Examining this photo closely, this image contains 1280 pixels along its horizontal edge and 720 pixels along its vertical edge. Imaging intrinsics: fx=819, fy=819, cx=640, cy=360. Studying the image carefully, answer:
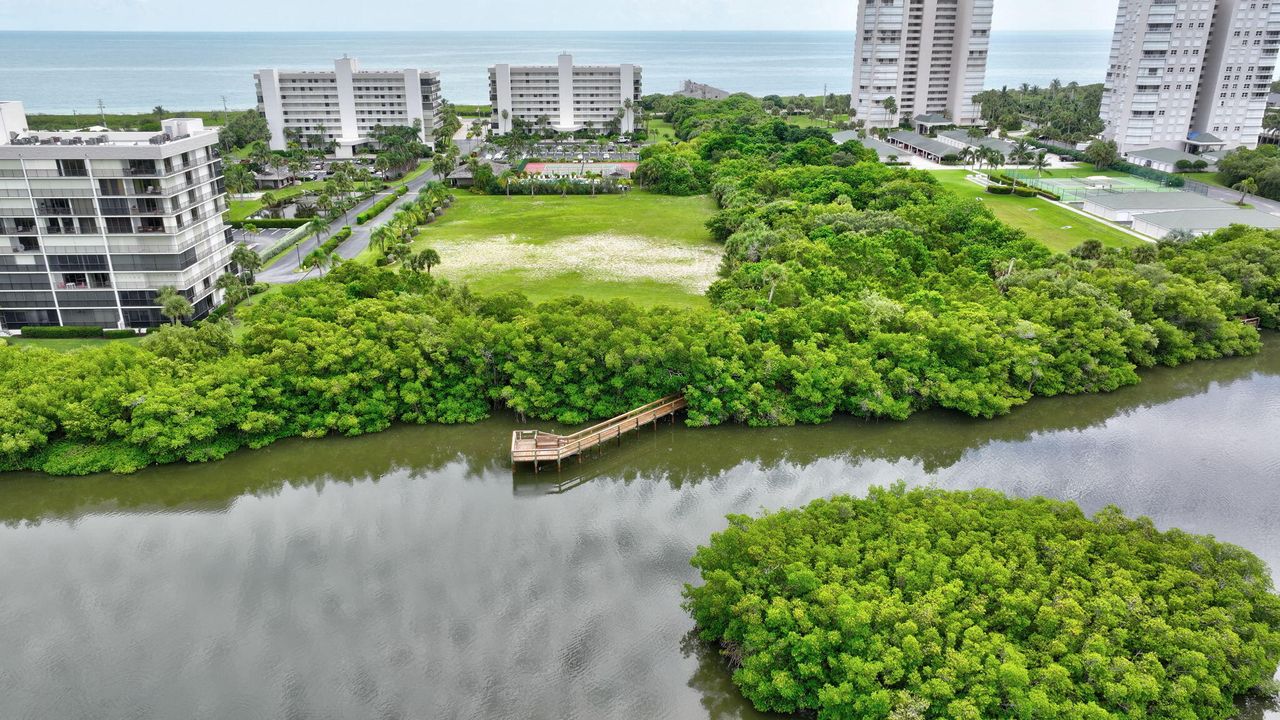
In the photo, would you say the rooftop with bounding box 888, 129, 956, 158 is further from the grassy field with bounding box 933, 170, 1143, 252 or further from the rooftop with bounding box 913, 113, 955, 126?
the grassy field with bounding box 933, 170, 1143, 252

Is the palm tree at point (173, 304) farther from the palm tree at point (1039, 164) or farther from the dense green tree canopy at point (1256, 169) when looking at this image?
the dense green tree canopy at point (1256, 169)

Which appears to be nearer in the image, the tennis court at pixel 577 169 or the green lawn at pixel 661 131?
the tennis court at pixel 577 169

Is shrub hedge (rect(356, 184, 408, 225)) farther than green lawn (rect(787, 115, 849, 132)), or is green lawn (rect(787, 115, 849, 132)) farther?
green lawn (rect(787, 115, 849, 132))

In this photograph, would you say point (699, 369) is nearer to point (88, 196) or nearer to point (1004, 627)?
point (1004, 627)

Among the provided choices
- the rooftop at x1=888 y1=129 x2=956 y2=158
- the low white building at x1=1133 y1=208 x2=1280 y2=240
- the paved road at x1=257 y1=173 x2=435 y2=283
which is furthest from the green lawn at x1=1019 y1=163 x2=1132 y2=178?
the paved road at x1=257 y1=173 x2=435 y2=283

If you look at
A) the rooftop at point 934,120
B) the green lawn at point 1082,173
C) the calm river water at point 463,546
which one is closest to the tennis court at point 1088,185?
the green lawn at point 1082,173

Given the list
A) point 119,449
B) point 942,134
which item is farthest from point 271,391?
point 942,134
